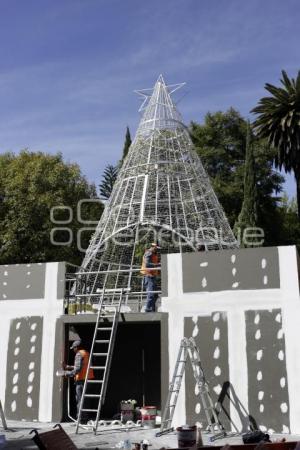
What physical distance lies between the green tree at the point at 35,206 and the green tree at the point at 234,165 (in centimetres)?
991

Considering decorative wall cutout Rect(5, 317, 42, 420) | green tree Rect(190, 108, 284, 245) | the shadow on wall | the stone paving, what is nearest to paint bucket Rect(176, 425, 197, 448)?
the stone paving

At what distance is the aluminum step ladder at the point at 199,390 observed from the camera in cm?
1020

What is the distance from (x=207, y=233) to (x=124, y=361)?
26.0ft

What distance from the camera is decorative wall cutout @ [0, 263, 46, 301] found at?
12.6m

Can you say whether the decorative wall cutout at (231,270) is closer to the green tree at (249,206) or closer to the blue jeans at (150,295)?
the blue jeans at (150,295)

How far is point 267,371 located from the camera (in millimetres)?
10367

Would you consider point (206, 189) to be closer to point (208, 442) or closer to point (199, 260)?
point (199, 260)

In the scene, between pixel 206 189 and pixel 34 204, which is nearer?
pixel 206 189

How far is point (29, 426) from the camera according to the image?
1105 cm

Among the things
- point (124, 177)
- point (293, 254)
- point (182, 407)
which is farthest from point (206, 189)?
point (182, 407)

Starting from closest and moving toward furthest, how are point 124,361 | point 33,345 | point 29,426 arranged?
point 29,426, point 33,345, point 124,361

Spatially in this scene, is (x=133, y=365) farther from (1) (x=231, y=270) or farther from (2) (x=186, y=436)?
(2) (x=186, y=436)

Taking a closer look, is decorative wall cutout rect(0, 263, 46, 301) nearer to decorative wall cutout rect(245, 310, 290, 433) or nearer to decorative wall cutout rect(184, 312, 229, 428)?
decorative wall cutout rect(184, 312, 229, 428)

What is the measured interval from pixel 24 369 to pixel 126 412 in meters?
2.76
